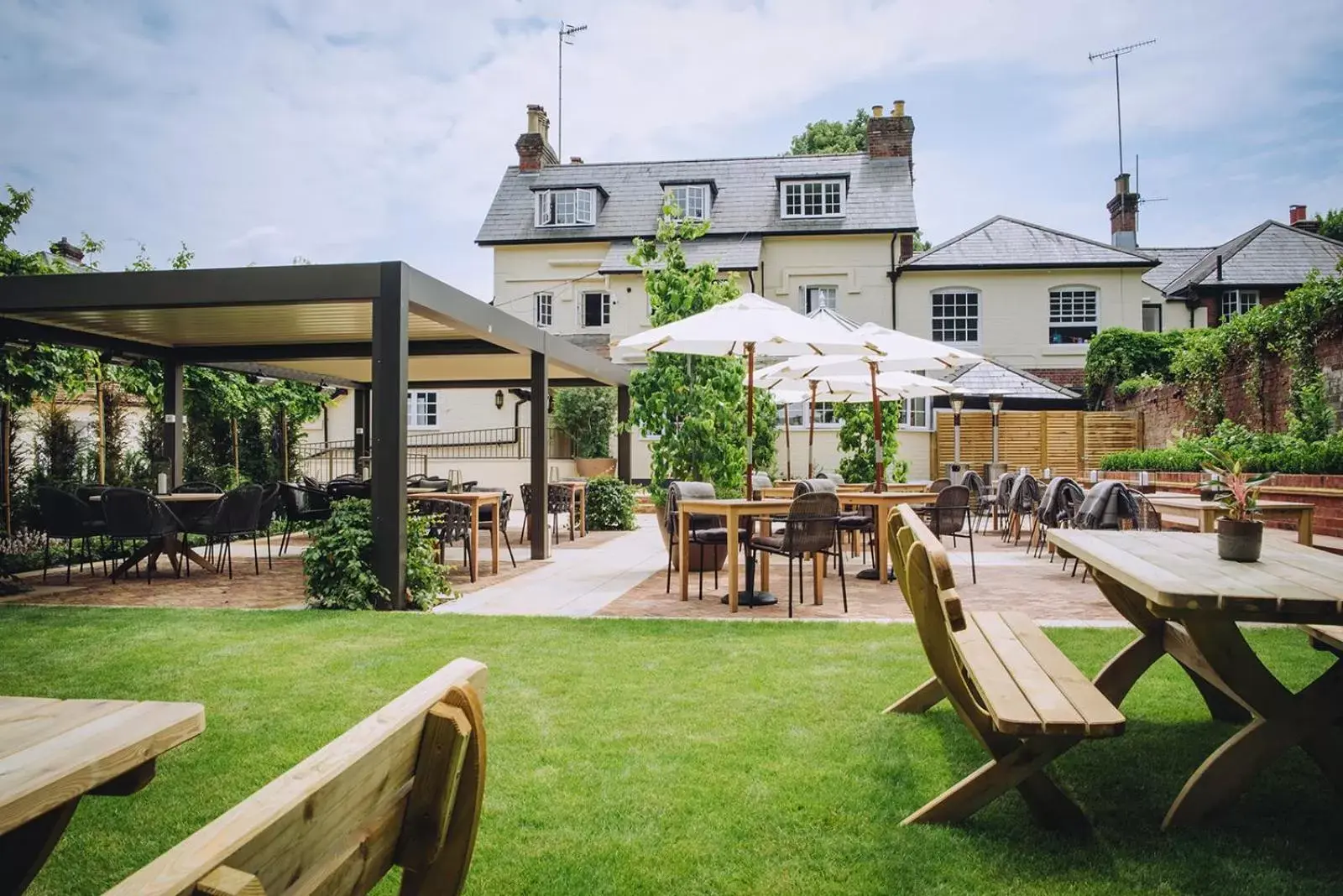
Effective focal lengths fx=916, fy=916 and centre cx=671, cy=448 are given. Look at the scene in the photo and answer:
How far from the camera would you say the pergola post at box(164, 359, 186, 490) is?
1178 centimetres

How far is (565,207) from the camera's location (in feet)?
82.3

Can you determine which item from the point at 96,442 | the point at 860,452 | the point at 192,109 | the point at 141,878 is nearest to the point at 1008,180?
the point at 860,452

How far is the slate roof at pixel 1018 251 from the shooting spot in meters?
23.0

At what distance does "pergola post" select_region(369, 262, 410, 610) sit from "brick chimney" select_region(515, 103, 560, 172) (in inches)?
834

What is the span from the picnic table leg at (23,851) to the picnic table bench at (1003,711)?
2057mm

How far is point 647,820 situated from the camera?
283cm

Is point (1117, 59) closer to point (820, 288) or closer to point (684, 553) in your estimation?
point (820, 288)

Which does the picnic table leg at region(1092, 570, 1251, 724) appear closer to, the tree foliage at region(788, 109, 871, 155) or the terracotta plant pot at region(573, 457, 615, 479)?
the terracotta plant pot at region(573, 457, 615, 479)

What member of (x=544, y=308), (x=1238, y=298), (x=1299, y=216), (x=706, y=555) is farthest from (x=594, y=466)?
(x=1299, y=216)

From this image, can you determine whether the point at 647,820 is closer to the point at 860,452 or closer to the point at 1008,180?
the point at 860,452

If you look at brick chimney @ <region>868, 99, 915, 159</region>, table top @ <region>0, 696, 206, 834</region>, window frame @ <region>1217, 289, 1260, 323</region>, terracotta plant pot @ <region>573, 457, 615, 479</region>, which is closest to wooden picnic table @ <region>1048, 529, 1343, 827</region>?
table top @ <region>0, 696, 206, 834</region>

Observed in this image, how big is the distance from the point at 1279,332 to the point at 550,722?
523 inches

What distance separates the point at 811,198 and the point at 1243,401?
12.8m

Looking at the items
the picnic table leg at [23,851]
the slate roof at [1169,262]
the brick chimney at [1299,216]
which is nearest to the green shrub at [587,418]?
the slate roof at [1169,262]
